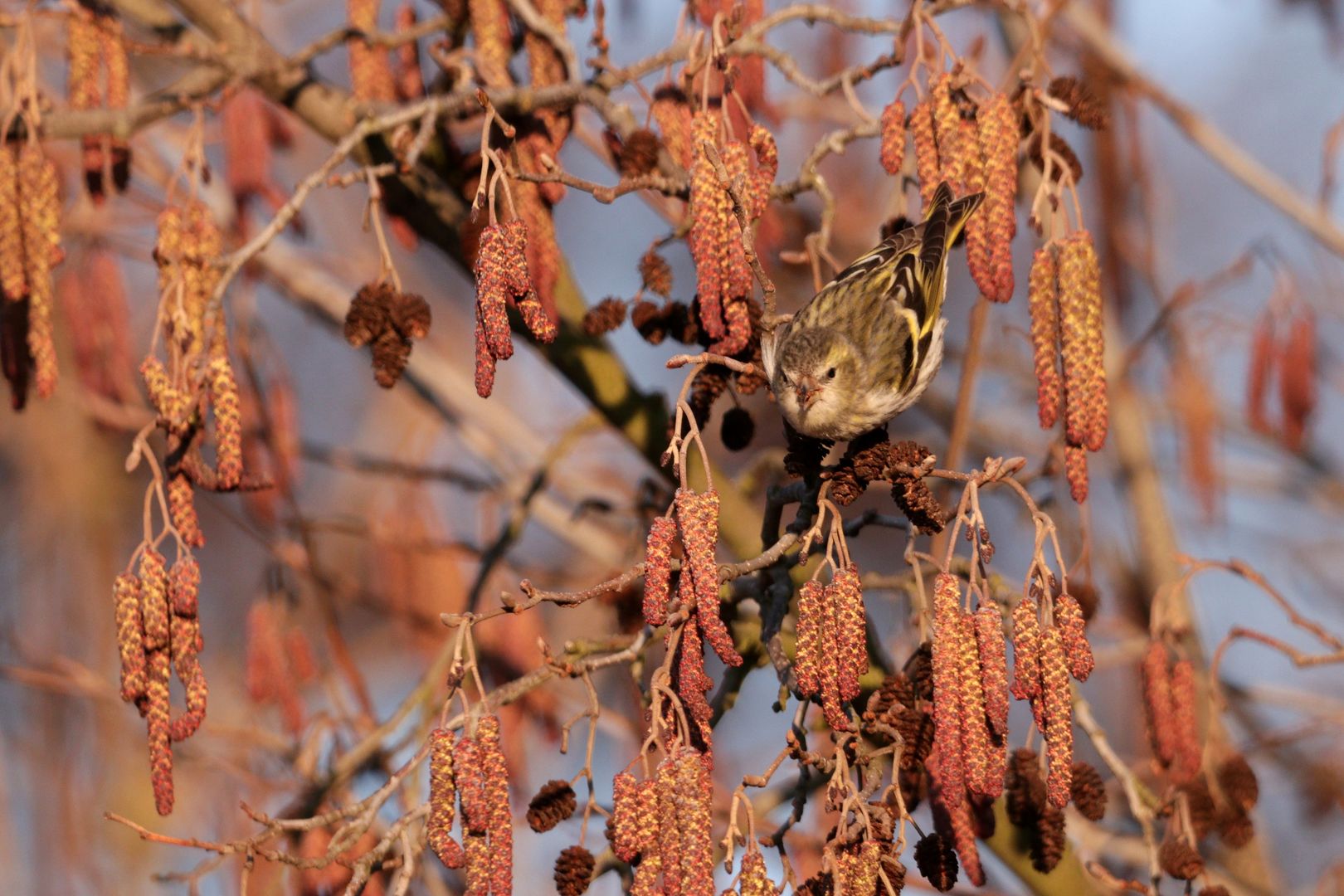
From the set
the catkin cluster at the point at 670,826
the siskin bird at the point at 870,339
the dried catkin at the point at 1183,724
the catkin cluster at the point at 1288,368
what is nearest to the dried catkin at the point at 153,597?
the catkin cluster at the point at 670,826

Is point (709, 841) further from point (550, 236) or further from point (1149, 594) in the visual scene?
point (1149, 594)

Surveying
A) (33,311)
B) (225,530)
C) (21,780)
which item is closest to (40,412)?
(21,780)

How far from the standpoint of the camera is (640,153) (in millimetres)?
2014

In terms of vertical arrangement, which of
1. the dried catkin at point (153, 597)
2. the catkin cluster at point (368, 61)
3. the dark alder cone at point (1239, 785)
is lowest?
the dark alder cone at point (1239, 785)

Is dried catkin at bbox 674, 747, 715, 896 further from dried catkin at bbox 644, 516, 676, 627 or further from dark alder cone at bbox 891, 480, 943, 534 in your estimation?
dark alder cone at bbox 891, 480, 943, 534

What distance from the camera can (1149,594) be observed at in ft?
12.3

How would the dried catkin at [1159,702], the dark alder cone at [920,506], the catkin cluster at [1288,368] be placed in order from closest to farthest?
1. the dark alder cone at [920,506]
2. the dried catkin at [1159,702]
3. the catkin cluster at [1288,368]

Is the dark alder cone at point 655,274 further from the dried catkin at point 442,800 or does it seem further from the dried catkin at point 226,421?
the dried catkin at point 442,800

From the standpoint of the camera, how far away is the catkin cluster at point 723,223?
1681mm

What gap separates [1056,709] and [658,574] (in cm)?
47

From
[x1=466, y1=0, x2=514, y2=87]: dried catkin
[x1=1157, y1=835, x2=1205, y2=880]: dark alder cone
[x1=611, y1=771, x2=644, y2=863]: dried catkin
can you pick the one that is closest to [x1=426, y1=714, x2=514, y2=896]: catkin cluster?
[x1=611, y1=771, x2=644, y2=863]: dried catkin

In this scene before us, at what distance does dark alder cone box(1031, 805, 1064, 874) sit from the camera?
1898 millimetres

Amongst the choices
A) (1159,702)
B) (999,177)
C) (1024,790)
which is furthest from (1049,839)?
A: (999,177)

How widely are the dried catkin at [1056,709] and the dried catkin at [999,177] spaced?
53 centimetres
